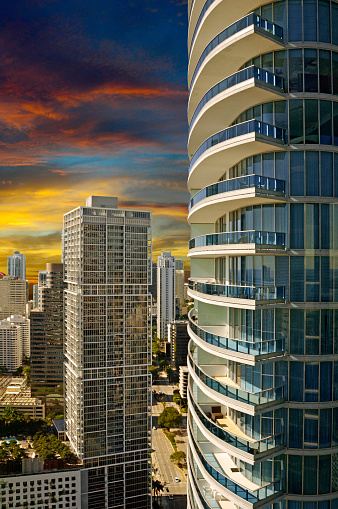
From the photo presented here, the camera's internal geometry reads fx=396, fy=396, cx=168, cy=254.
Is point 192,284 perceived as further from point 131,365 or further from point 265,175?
point 131,365

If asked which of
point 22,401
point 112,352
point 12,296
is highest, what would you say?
point 12,296

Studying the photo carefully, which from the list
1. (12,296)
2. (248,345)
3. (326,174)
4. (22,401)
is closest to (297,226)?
(326,174)

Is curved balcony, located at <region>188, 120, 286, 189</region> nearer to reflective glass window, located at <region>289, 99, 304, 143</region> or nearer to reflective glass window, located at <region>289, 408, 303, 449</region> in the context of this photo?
reflective glass window, located at <region>289, 99, 304, 143</region>

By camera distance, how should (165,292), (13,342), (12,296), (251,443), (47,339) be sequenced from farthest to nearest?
(165,292), (12,296), (13,342), (47,339), (251,443)

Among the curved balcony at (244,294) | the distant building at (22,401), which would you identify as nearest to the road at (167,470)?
→ the distant building at (22,401)

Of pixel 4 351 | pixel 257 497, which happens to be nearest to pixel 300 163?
pixel 257 497

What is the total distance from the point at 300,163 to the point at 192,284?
419 centimetres

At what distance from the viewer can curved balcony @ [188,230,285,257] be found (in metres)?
6.78

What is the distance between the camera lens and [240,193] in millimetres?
6961

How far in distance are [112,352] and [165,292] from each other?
47.1 meters

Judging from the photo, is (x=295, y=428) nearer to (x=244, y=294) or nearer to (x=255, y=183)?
(x=244, y=294)

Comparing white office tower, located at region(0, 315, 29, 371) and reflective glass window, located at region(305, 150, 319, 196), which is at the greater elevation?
reflective glass window, located at region(305, 150, 319, 196)

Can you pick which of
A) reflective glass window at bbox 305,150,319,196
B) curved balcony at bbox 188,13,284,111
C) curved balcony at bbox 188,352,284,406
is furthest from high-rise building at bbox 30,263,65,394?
reflective glass window at bbox 305,150,319,196

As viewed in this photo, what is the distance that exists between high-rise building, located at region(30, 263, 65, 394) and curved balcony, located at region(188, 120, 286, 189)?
111 feet
